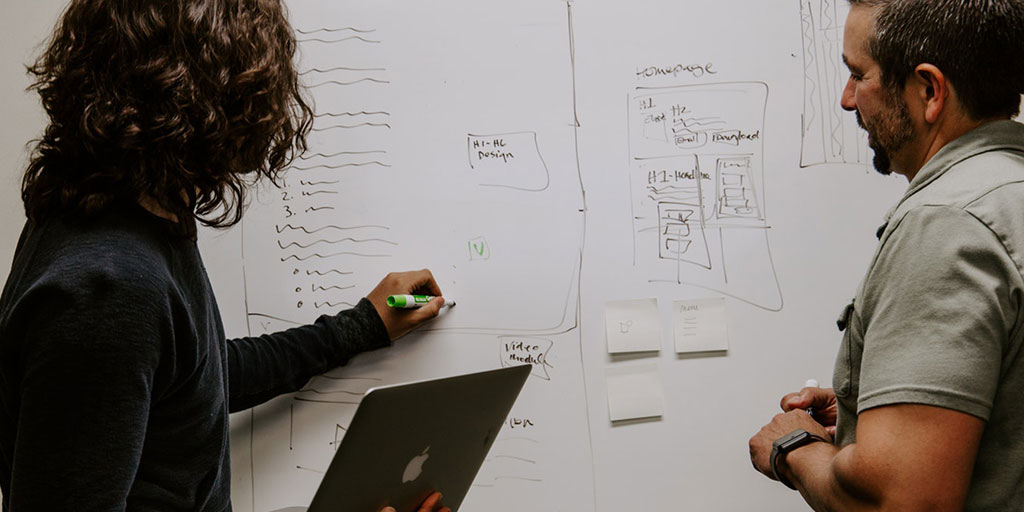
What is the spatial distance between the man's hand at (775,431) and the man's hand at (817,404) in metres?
0.06

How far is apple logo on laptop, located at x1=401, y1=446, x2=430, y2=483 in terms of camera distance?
1.04 m

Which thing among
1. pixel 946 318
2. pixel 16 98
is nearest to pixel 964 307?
pixel 946 318

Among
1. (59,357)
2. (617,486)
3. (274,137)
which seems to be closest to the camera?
(59,357)

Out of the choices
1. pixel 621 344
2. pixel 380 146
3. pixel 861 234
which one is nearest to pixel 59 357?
pixel 380 146

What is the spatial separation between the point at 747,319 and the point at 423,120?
0.73 meters

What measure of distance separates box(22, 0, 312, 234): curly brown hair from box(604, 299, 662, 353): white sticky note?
78 centimetres

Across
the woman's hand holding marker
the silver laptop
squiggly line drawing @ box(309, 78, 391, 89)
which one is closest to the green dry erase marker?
the woman's hand holding marker

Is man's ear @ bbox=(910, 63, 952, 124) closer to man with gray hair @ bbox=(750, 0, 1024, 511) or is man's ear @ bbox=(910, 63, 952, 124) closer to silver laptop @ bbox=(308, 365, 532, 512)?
man with gray hair @ bbox=(750, 0, 1024, 511)

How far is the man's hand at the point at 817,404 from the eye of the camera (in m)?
1.26

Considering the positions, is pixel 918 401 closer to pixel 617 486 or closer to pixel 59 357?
pixel 617 486

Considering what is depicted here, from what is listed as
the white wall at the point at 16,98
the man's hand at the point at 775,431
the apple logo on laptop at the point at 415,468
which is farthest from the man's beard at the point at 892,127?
the white wall at the point at 16,98

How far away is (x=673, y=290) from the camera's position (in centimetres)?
150

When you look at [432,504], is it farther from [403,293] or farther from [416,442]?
[403,293]

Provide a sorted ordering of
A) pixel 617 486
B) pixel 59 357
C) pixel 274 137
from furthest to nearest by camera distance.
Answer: pixel 617 486 → pixel 274 137 → pixel 59 357
